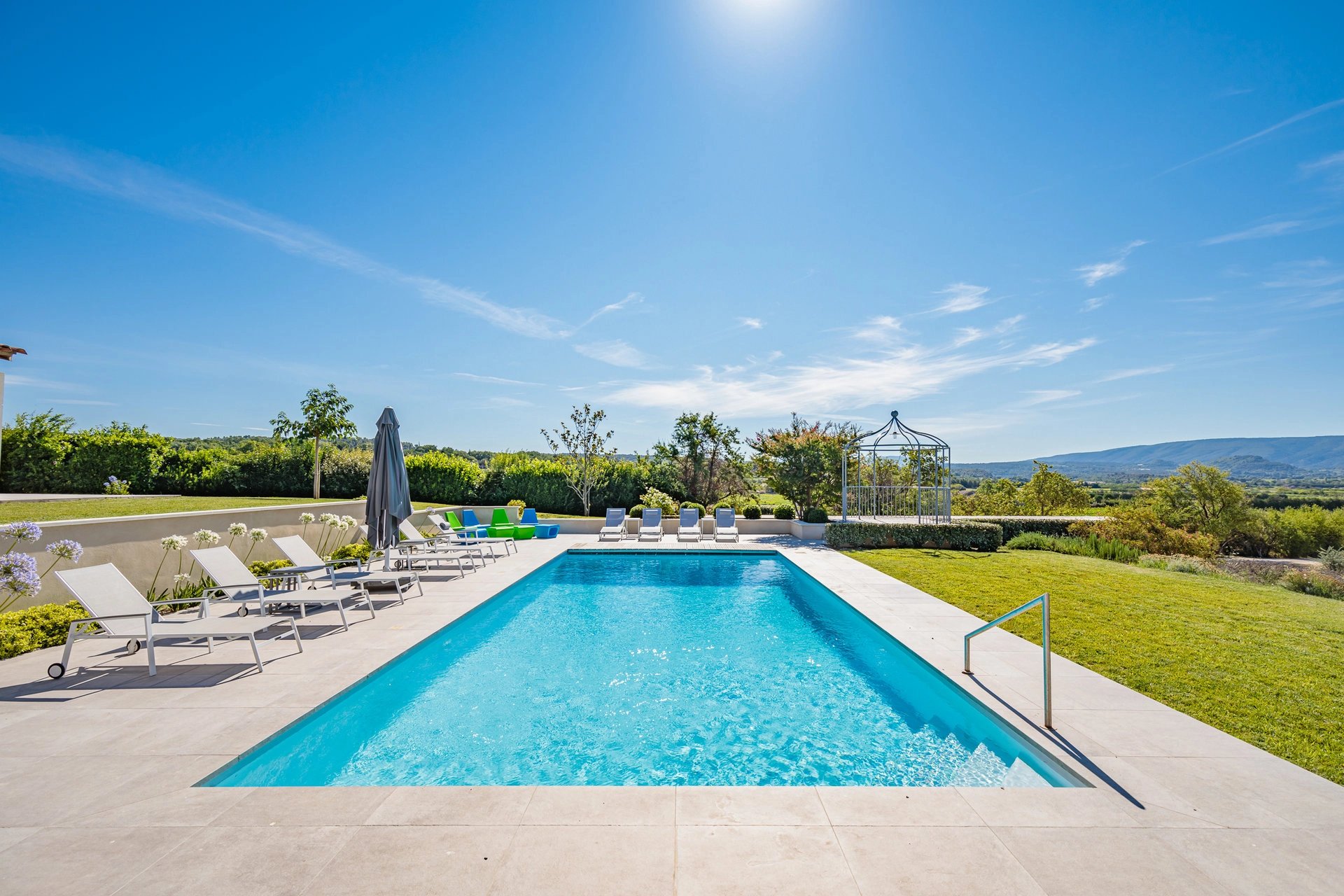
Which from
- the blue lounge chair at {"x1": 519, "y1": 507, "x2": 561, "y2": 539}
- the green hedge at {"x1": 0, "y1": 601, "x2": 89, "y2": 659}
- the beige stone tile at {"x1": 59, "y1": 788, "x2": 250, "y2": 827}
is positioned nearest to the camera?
the beige stone tile at {"x1": 59, "y1": 788, "x2": 250, "y2": 827}

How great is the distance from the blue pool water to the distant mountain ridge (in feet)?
233

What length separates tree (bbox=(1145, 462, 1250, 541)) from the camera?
16.5 m

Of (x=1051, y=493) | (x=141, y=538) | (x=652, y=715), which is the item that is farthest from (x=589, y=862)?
(x=1051, y=493)

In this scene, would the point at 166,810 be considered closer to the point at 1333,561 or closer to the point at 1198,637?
the point at 1198,637

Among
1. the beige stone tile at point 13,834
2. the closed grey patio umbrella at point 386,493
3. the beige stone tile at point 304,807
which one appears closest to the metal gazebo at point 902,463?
the closed grey patio umbrella at point 386,493

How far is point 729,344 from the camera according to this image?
19281 mm

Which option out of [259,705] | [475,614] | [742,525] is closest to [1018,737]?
[259,705]

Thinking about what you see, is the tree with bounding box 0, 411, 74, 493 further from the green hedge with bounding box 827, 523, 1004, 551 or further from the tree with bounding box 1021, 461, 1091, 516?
the tree with bounding box 1021, 461, 1091, 516

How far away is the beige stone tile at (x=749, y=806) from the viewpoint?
2.67 metres

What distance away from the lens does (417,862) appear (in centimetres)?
235

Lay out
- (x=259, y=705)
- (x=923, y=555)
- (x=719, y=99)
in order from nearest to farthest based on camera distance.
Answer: (x=259, y=705)
(x=719, y=99)
(x=923, y=555)

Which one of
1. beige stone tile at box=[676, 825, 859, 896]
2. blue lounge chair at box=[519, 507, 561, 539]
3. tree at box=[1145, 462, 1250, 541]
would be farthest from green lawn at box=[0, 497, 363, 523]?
tree at box=[1145, 462, 1250, 541]

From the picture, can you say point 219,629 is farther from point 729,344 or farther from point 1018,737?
point 729,344

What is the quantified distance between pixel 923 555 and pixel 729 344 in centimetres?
973
